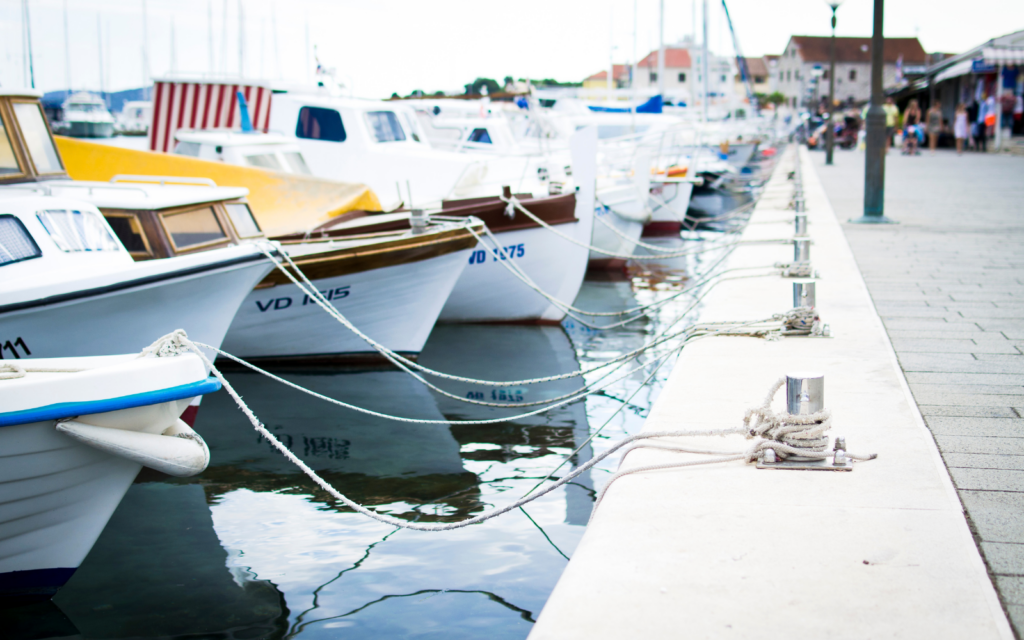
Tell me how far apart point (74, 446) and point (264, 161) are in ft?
27.7

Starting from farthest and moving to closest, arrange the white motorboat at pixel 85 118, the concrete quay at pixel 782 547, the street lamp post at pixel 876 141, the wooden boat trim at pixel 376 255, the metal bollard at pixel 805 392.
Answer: the white motorboat at pixel 85 118, the street lamp post at pixel 876 141, the wooden boat trim at pixel 376 255, the metal bollard at pixel 805 392, the concrete quay at pixel 782 547

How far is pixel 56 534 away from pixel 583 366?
580 centimetres

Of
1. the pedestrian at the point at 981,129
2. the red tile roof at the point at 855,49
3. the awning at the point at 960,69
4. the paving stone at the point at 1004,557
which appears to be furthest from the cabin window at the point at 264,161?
the red tile roof at the point at 855,49

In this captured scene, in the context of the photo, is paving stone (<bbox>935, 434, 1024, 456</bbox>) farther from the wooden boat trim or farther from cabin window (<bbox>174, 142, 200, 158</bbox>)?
cabin window (<bbox>174, 142, 200, 158</bbox>)

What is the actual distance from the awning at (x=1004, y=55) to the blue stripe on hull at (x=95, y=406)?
82.4 ft

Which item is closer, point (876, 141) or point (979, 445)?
point (979, 445)

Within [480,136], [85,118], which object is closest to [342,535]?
[480,136]

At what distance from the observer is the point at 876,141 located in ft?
37.3

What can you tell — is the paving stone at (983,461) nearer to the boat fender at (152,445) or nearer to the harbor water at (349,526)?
the harbor water at (349,526)

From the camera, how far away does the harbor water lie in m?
4.07

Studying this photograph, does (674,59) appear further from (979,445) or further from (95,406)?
(95,406)

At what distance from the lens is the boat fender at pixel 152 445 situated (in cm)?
361

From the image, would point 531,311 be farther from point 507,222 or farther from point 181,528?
point 181,528

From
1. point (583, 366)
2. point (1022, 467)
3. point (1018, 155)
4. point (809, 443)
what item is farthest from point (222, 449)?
point (1018, 155)
